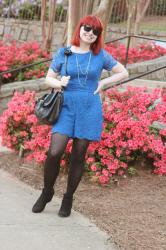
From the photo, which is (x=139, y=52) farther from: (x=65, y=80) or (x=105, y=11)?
(x=65, y=80)

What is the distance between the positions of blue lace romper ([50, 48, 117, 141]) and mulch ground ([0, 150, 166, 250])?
0.74 meters

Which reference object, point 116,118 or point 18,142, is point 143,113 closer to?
point 116,118

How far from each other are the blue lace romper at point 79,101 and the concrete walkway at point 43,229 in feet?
2.38

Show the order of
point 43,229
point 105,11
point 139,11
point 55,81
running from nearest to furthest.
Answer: point 43,229 → point 55,81 → point 105,11 → point 139,11

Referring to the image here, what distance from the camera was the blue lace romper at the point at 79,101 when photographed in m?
4.59

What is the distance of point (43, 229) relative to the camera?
175 inches

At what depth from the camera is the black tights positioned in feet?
15.0

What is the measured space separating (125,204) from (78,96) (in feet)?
3.92

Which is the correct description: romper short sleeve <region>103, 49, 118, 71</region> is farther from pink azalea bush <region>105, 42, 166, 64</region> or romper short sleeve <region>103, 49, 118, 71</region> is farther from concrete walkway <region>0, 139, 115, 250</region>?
pink azalea bush <region>105, 42, 166, 64</region>

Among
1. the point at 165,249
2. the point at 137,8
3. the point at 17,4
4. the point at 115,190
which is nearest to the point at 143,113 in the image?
the point at 115,190

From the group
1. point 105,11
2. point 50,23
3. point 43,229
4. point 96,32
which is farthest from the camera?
point 50,23

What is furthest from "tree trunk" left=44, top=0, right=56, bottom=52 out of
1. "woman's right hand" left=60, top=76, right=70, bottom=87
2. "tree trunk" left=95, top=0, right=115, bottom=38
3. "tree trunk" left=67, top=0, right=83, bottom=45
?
"woman's right hand" left=60, top=76, right=70, bottom=87

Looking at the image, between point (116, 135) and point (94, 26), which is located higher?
point (94, 26)

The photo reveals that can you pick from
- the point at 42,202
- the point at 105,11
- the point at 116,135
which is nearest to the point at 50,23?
the point at 105,11
